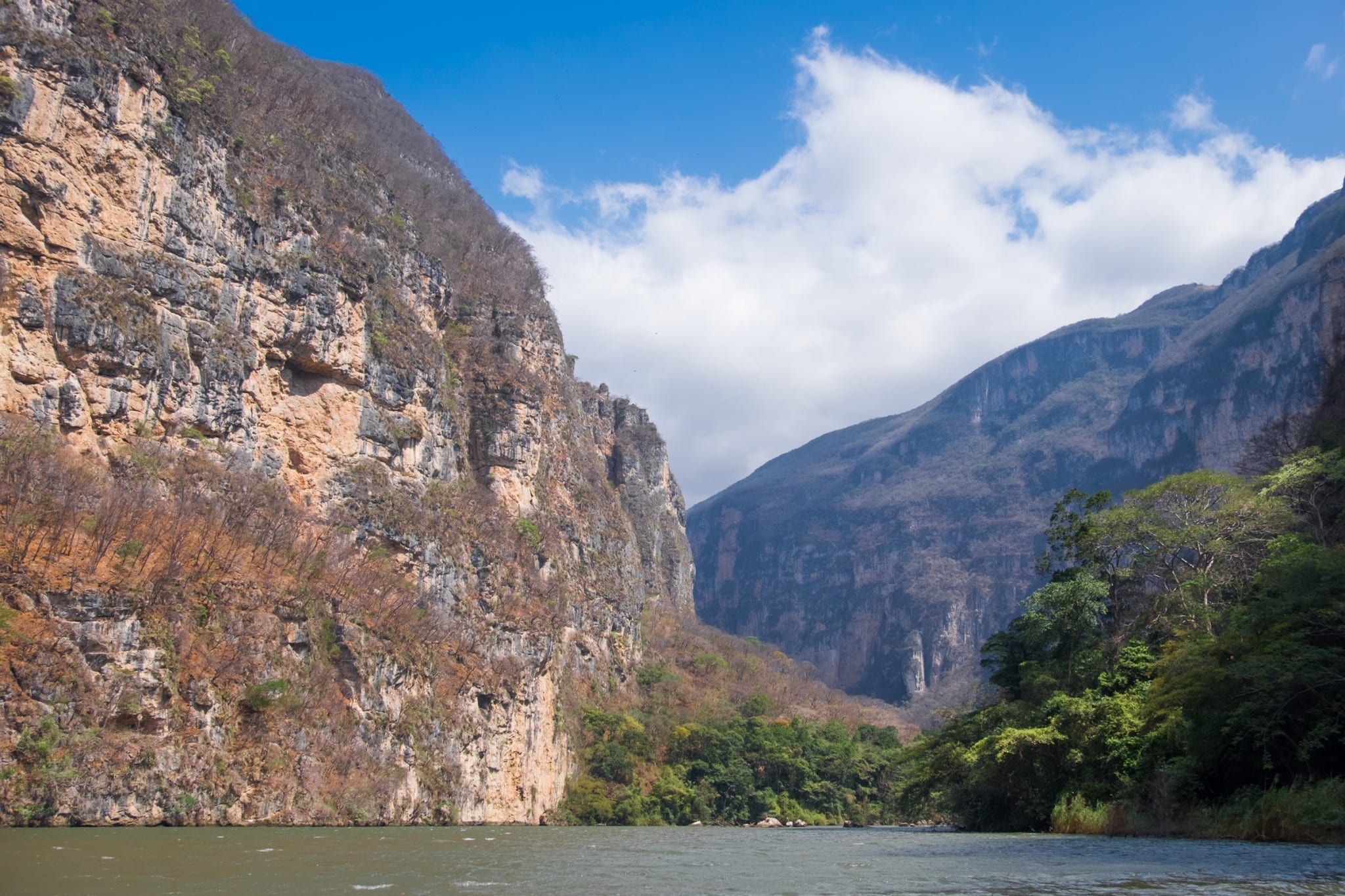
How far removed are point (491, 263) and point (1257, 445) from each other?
6917 cm

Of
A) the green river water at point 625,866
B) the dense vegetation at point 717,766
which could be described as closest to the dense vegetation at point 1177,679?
the green river water at point 625,866

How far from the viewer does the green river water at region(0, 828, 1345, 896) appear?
1627cm

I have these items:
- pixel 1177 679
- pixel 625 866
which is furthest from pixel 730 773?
pixel 625 866

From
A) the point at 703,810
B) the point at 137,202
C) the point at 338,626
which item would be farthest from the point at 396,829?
the point at 703,810

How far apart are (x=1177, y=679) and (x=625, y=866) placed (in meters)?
17.2

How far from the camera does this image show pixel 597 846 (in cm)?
3141

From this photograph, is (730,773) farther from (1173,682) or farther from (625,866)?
(625,866)

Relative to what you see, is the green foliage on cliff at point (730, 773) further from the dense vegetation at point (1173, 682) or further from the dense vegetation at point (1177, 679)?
the dense vegetation at point (1177, 679)

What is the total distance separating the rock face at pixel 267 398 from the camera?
1500 inches

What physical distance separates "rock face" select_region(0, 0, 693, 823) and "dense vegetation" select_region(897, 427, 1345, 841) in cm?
2652

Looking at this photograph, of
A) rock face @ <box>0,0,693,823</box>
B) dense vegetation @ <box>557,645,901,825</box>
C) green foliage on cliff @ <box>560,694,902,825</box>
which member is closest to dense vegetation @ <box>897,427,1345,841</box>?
dense vegetation @ <box>557,645,901,825</box>

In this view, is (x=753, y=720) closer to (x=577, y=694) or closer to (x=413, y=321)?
(x=577, y=694)

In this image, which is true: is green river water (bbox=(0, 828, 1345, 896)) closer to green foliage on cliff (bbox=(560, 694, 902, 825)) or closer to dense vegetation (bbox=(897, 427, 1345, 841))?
dense vegetation (bbox=(897, 427, 1345, 841))

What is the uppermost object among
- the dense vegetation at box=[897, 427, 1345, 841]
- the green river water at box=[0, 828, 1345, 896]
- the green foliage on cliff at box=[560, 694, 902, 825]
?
the dense vegetation at box=[897, 427, 1345, 841]
